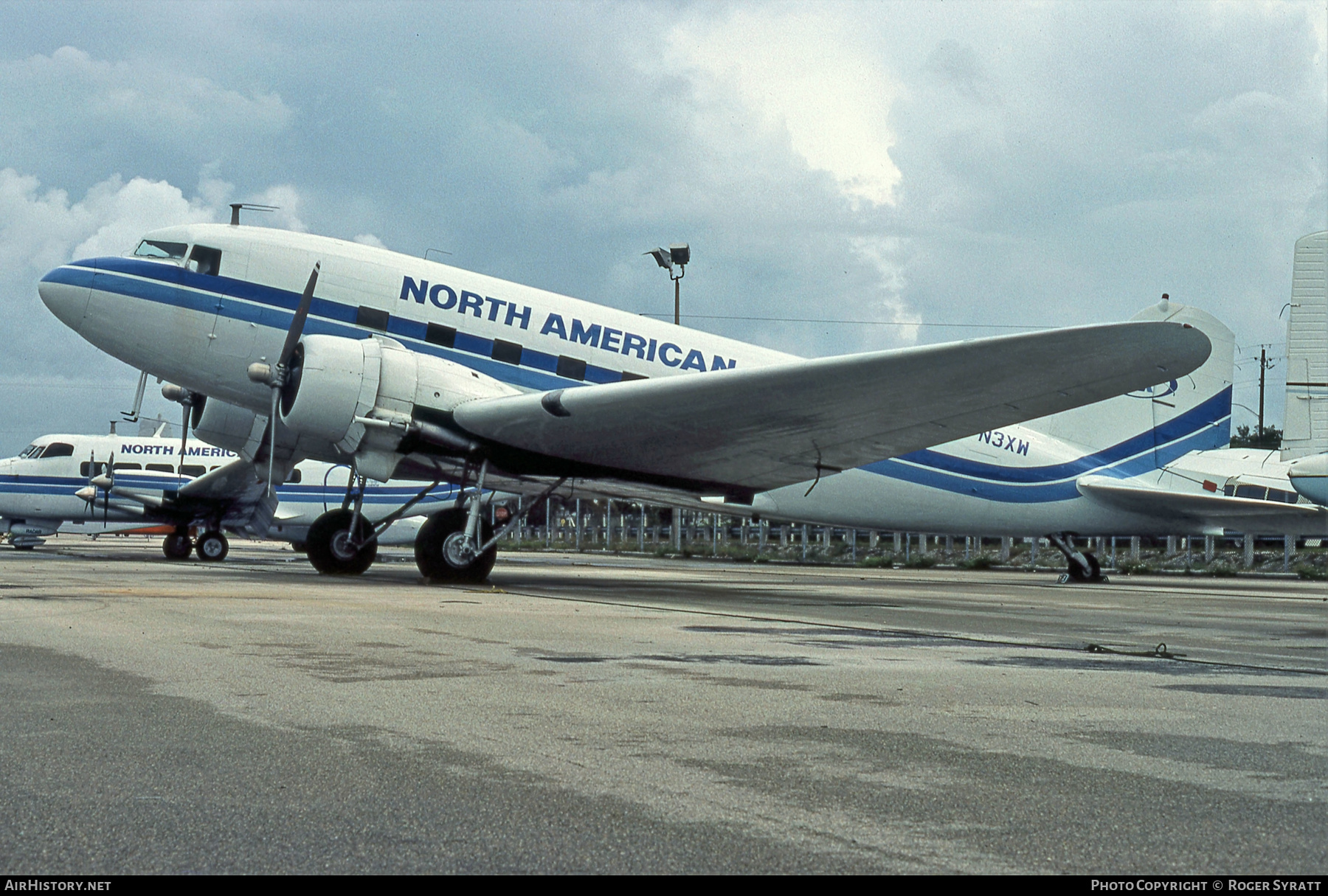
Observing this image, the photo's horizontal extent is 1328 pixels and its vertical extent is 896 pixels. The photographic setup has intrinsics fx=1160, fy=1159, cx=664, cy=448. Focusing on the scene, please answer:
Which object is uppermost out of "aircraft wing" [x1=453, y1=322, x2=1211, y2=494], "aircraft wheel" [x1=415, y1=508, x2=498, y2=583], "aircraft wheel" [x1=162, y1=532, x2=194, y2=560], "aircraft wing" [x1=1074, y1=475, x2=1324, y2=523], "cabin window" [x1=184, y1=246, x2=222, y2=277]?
"cabin window" [x1=184, y1=246, x2=222, y2=277]

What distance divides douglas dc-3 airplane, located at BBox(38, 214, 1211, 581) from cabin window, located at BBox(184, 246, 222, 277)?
2 cm

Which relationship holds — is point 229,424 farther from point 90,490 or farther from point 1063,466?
point 1063,466

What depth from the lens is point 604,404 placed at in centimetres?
1529

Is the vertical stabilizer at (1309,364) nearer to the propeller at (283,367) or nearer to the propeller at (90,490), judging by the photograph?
the propeller at (283,367)

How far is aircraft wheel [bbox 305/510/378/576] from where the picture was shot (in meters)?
19.7

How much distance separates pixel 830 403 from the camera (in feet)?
50.4

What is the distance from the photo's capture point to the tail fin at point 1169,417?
22844mm

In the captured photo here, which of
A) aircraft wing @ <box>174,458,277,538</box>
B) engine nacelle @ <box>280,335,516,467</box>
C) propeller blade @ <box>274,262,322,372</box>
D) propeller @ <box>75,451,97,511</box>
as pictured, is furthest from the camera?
propeller @ <box>75,451,97,511</box>

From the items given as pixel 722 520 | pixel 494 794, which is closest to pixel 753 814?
pixel 494 794

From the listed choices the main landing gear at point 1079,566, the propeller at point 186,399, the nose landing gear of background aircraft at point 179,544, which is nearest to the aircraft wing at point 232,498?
the nose landing gear of background aircraft at point 179,544

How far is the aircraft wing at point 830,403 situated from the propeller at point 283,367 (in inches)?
99.2

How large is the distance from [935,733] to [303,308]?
13555 mm

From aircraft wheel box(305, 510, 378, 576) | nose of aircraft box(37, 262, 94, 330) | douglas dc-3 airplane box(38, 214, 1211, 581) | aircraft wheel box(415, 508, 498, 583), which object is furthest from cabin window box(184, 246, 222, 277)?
aircraft wheel box(415, 508, 498, 583)

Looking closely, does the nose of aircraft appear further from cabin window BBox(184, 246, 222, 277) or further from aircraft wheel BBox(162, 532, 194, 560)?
aircraft wheel BBox(162, 532, 194, 560)
